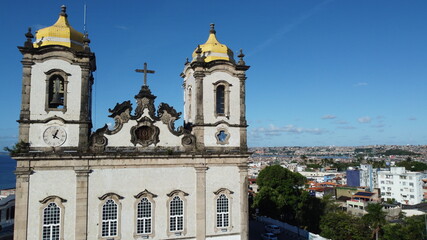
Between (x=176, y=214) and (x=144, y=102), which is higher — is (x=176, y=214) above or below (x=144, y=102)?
below

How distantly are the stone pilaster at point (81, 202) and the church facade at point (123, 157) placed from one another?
5 cm

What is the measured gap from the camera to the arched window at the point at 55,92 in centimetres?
1955

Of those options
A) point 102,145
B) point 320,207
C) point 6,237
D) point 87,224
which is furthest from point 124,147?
point 320,207

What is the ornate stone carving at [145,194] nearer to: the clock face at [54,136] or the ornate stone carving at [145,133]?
the ornate stone carving at [145,133]

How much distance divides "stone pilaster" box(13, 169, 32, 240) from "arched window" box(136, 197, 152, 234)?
591 centimetres

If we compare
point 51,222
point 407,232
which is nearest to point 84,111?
point 51,222

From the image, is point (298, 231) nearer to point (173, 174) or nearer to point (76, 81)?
point (173, 174)

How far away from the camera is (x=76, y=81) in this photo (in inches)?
782

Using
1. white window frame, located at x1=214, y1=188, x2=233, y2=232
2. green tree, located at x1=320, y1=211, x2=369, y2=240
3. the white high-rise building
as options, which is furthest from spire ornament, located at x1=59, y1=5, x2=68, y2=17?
the white high-rise building

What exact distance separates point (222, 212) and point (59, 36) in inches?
575

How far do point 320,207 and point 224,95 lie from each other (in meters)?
29.2

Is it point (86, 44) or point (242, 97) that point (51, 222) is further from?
point (242, 97)

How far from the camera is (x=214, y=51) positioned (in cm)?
2289

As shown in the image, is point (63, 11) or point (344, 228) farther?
point (344, 228)
